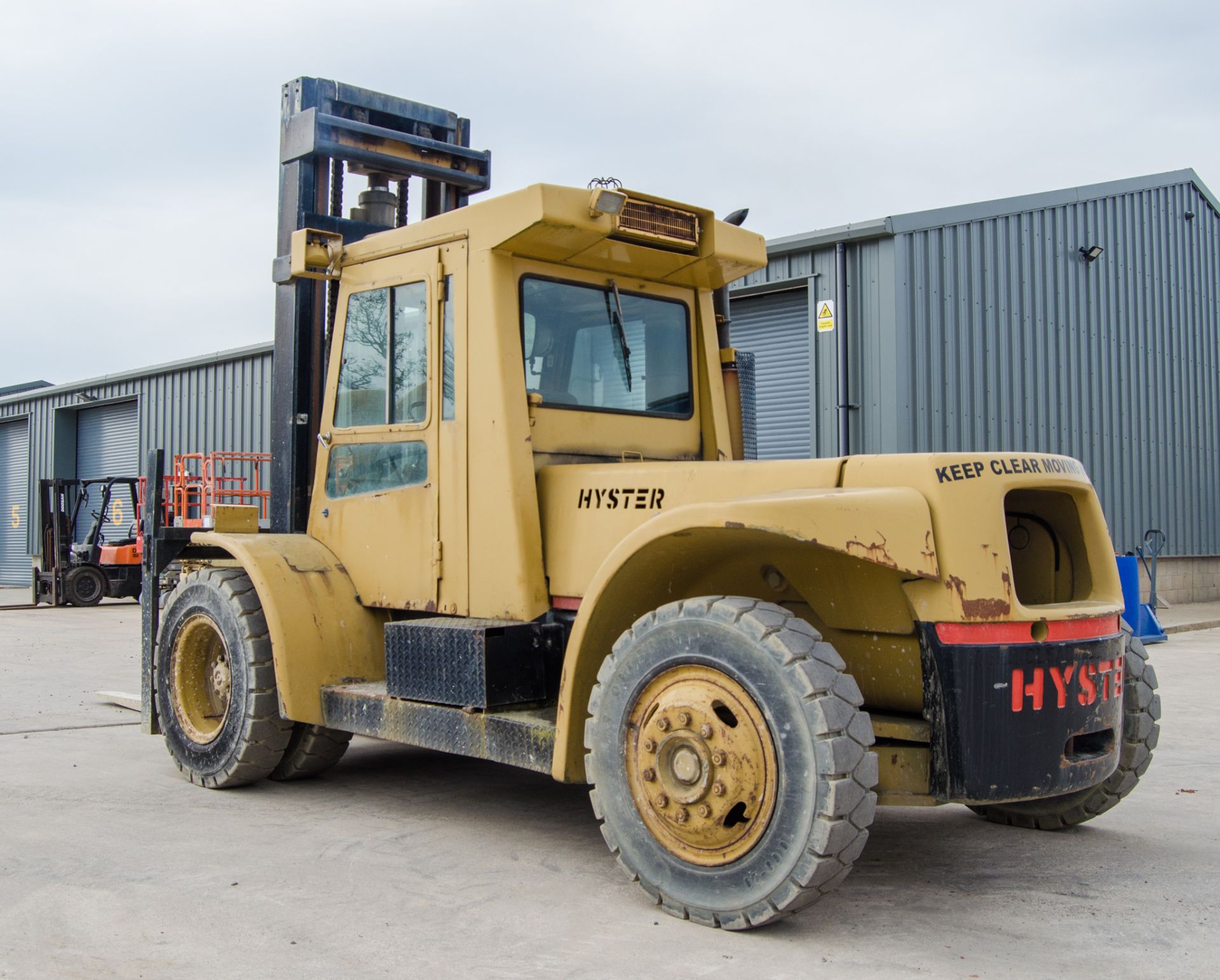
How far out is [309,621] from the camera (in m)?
5.95

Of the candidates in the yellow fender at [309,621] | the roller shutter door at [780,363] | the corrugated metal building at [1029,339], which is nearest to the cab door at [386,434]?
the yellow fender at [309,621]

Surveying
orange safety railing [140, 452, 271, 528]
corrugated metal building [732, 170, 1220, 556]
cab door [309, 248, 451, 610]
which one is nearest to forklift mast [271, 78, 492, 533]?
cab door [309, 248, 451, 610]

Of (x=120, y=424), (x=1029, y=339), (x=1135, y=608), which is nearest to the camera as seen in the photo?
(x=1135, y=608)

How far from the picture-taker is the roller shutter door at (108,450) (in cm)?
2755

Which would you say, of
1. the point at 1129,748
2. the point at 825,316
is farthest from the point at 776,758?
the point at 825,316

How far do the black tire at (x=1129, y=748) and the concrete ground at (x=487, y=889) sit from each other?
5.9 inches

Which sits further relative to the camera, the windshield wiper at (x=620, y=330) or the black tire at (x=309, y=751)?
the black tire at (x=309, y=751)

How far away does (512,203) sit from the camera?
5254 mm

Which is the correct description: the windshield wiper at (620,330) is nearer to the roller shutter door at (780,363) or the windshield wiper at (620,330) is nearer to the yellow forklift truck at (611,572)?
the yellow forklift truck at (611,572)

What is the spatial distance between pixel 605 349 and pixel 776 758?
245 cm

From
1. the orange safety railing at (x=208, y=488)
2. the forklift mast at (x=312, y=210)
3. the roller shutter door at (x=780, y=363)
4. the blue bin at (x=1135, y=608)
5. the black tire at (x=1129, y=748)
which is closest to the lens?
the black tire at (x=1129, y=748)

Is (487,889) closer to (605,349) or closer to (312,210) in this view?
(605,349)

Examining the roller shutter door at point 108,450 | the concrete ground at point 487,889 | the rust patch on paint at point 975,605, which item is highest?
the roller shutter door at point 108,450

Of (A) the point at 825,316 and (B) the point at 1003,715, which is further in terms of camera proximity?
(A) the point at 825,316
